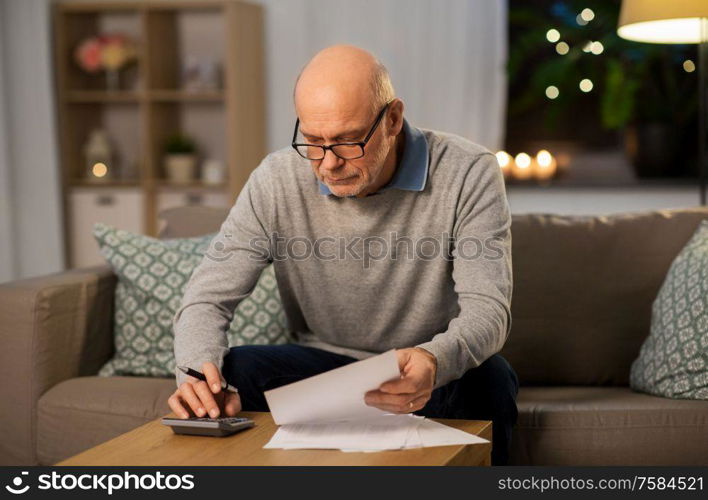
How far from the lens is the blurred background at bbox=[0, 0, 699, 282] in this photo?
4270 mm

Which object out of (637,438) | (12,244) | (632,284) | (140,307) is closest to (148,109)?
(12,244)

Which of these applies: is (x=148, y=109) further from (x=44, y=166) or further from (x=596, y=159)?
(x=596, y=159)

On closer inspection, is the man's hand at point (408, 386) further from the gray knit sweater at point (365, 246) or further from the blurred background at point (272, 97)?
the blurred background at point (272, 97)

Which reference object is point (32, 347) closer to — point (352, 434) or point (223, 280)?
point (223, 280)

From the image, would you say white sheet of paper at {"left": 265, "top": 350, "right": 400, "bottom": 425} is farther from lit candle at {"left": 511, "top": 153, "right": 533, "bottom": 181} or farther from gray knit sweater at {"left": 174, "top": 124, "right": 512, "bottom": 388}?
lit candle at {"left": 511, "top": 153, "right": 533, "bottom": 181}

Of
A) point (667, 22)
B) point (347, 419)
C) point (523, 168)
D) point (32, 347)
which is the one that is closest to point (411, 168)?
point (347, 419)

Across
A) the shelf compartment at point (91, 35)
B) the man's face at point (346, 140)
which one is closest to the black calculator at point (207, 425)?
the man's face at point (346, 140)

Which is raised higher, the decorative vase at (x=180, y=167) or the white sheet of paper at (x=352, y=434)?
the decorative vase at (x=180, y=167)

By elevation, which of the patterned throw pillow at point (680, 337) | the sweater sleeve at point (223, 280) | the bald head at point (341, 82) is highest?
the bald head at point (341, 82)

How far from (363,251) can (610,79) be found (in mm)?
2656

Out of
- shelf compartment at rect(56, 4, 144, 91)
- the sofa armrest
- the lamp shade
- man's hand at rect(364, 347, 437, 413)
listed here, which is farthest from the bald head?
shelf compartment at rect(56, 4, 144, 91)

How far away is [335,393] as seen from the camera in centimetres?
133

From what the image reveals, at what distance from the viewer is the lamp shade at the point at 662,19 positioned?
275 cm

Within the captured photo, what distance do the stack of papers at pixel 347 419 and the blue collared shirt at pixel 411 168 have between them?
49 cm
